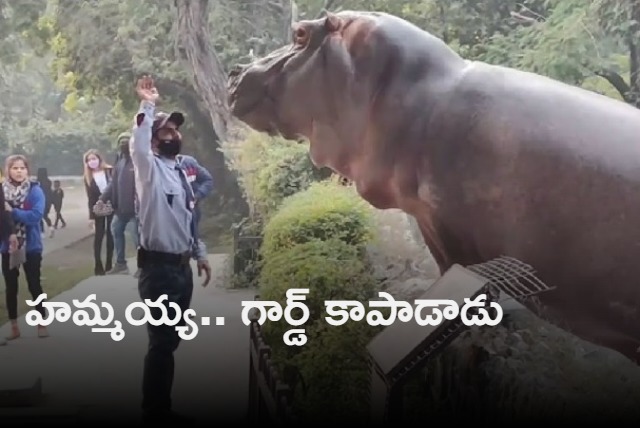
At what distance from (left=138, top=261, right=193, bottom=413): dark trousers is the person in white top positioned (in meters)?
0.09

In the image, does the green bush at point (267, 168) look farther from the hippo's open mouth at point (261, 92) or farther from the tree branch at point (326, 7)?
the tree branch at point (326, 7)

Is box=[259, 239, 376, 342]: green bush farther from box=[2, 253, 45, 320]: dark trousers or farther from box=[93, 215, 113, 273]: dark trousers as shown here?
box=[2, 253, 45, 320]: dark trousers

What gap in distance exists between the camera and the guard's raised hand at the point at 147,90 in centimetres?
175

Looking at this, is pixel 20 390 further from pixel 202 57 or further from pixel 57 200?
pixel 202 57

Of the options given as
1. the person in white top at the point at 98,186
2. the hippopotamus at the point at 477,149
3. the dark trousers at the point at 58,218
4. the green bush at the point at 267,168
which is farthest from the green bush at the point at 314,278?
the dark trousers at the point at 58,218

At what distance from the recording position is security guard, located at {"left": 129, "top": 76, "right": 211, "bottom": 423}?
171 centimetres

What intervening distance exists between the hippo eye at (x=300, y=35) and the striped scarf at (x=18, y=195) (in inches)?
26.0

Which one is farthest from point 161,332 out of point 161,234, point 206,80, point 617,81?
point 617,81

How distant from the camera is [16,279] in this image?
1.80 m

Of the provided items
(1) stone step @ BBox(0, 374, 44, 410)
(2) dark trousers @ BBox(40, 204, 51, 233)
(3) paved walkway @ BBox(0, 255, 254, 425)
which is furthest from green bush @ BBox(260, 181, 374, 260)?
(1) stone step @ BBox(0, 374, 44, 410)

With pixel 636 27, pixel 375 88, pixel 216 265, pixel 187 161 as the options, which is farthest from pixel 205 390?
pixel 636 27

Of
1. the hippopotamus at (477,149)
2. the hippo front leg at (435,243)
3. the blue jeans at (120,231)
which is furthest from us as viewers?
the blue jeans at (120,231)

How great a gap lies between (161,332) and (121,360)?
114 millimetres

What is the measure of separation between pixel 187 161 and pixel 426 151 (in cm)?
52
